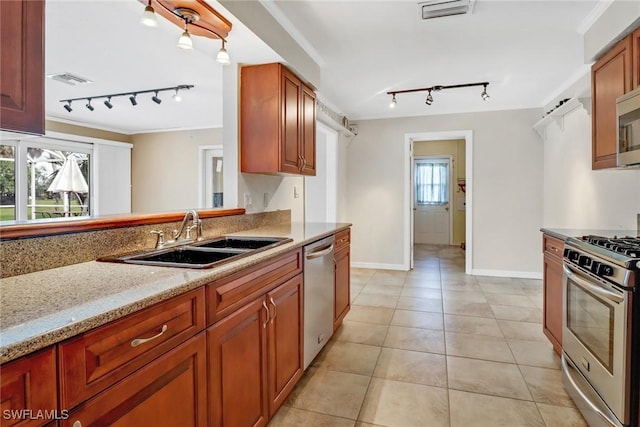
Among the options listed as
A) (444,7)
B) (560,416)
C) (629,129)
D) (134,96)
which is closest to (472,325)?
(560,416)

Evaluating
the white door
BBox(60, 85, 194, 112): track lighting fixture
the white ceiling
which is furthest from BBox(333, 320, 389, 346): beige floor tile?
the white door

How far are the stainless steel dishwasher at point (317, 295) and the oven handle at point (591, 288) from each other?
1.49 m

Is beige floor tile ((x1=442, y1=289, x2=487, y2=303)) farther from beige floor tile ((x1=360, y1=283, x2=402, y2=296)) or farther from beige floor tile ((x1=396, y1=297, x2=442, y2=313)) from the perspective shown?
beige floor tile ((x1=360, y1=283, x2=402, y2=296))

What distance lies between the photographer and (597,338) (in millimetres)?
1710

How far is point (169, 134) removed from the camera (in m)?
6.28

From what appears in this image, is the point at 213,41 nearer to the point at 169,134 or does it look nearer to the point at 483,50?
the point at 483,50

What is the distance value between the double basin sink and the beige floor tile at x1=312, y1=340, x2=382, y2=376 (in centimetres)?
101

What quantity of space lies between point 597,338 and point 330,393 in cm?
144

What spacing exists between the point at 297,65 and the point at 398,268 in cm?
360

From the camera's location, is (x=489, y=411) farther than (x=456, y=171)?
No

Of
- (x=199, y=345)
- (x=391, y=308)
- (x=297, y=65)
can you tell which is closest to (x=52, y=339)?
(x=199, y=345)

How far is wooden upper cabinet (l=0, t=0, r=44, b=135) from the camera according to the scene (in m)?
0.87

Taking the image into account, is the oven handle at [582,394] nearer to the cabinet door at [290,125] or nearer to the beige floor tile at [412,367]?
the beige floor tile at [412,367]

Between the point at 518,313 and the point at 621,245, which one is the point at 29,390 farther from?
the point at 518,313
